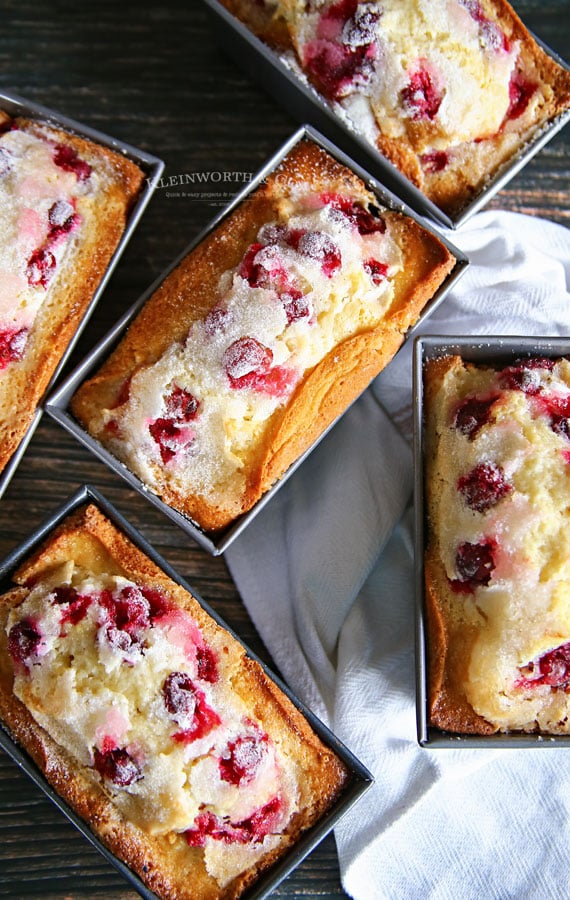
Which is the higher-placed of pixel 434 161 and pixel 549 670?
pixel 434 161

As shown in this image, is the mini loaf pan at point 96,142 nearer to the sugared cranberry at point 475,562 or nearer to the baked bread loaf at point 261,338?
the baked bread loaf at point 261,338

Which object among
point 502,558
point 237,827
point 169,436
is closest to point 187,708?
point 237,827

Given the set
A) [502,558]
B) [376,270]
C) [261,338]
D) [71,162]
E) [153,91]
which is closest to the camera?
[502,558]

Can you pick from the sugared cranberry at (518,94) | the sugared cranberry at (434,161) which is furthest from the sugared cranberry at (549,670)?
the sugared cranberry at (518,94)

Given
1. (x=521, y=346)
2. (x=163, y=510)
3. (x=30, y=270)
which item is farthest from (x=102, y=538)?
(x=521, y=346)

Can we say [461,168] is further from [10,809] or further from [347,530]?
[10,809]

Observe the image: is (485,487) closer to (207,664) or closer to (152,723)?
(207,664)
